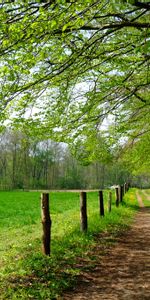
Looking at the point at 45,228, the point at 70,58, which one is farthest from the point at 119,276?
the point at 70,58

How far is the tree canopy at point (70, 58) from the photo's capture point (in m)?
6.87

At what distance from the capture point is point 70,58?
838 centimetres

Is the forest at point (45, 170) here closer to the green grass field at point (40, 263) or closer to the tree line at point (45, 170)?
the tree line at point (45, 170)

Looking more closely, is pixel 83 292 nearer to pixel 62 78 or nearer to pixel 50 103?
pixel 62 78

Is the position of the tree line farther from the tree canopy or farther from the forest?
the tree canopy

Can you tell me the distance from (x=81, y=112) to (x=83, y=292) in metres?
5.96

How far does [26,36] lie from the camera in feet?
22.9

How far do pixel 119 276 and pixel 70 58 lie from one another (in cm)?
508

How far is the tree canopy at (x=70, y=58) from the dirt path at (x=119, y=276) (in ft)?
14.1

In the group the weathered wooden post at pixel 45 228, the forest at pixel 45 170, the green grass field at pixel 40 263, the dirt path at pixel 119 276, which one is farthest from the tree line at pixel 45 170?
the weathered wooden post at pixel 45 228

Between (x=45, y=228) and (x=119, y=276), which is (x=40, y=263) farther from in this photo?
(x=119, y=276)

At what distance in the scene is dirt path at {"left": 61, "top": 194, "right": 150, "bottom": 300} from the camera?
7092 millimetres

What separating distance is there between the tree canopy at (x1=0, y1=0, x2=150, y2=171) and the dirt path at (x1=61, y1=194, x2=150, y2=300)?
169 inches

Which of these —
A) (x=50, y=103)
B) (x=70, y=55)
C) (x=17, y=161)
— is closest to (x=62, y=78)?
(x=70, y=55)
